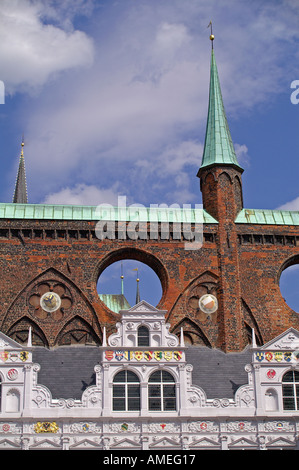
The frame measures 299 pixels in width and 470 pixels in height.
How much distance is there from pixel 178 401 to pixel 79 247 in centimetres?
1330

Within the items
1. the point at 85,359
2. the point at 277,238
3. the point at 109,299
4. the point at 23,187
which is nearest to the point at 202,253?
the point at 277,238

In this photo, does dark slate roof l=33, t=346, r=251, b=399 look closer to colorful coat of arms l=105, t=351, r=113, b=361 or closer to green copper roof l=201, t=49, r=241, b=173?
colorful coat of arms l=105, t=351, r=113, b=361

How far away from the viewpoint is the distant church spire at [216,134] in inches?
1857

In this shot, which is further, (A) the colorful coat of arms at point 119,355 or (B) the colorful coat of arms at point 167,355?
(B) the colorful coat of arms at point 167,355

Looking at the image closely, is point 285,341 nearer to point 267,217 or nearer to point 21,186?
point 267,217

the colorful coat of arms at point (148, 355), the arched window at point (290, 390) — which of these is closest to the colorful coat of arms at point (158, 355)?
the colorful coat of arms at point (148, 355)

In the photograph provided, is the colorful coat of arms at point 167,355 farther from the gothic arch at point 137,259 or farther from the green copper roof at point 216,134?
the green copper roof at point 216,134

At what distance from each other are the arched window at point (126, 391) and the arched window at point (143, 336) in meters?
1.61

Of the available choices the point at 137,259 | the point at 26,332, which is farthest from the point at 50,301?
the point at 137,259

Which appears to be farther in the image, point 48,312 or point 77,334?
point 48,312

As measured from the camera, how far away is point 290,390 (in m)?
34.2

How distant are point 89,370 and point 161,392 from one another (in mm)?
4208
